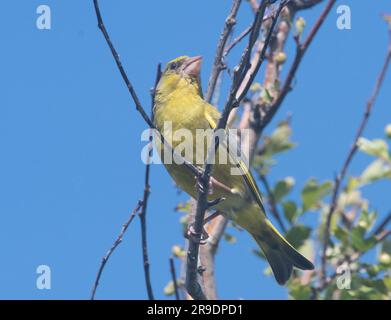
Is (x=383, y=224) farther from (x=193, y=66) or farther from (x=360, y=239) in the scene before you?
(x=193, y=66)

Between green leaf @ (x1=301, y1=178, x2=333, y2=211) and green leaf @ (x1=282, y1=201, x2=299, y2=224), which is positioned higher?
green leaf @ (x1=301, y1=178, x2=333, y2=211)

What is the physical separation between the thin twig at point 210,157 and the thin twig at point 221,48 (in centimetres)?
64

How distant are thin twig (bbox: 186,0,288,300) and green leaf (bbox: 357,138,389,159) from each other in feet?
5.29

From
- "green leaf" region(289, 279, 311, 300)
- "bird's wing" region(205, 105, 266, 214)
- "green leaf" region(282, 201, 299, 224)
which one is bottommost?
"green leaf" region(289, 279, 311, 300)

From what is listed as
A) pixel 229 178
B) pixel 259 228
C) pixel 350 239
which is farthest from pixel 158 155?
pixel 350 239

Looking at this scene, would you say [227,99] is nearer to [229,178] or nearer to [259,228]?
[229,178]

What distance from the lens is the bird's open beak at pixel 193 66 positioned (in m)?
5.84

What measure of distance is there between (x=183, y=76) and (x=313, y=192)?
4.11ft

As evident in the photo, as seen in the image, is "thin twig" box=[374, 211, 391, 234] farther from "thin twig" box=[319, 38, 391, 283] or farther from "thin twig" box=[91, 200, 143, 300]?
"thin twig" box=[91, 200, 143, 300]

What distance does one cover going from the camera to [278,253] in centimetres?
541

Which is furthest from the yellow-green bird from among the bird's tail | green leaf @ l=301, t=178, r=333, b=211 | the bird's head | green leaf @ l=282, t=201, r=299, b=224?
green leaf @ l=301, t=178, r=333, b=211

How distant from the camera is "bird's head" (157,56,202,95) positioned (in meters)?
5.75

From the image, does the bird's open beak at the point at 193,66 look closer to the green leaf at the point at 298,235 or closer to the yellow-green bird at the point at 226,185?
the yellow-green bird at the point at 226,185

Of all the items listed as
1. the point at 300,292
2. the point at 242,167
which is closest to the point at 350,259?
the point at 300,292
